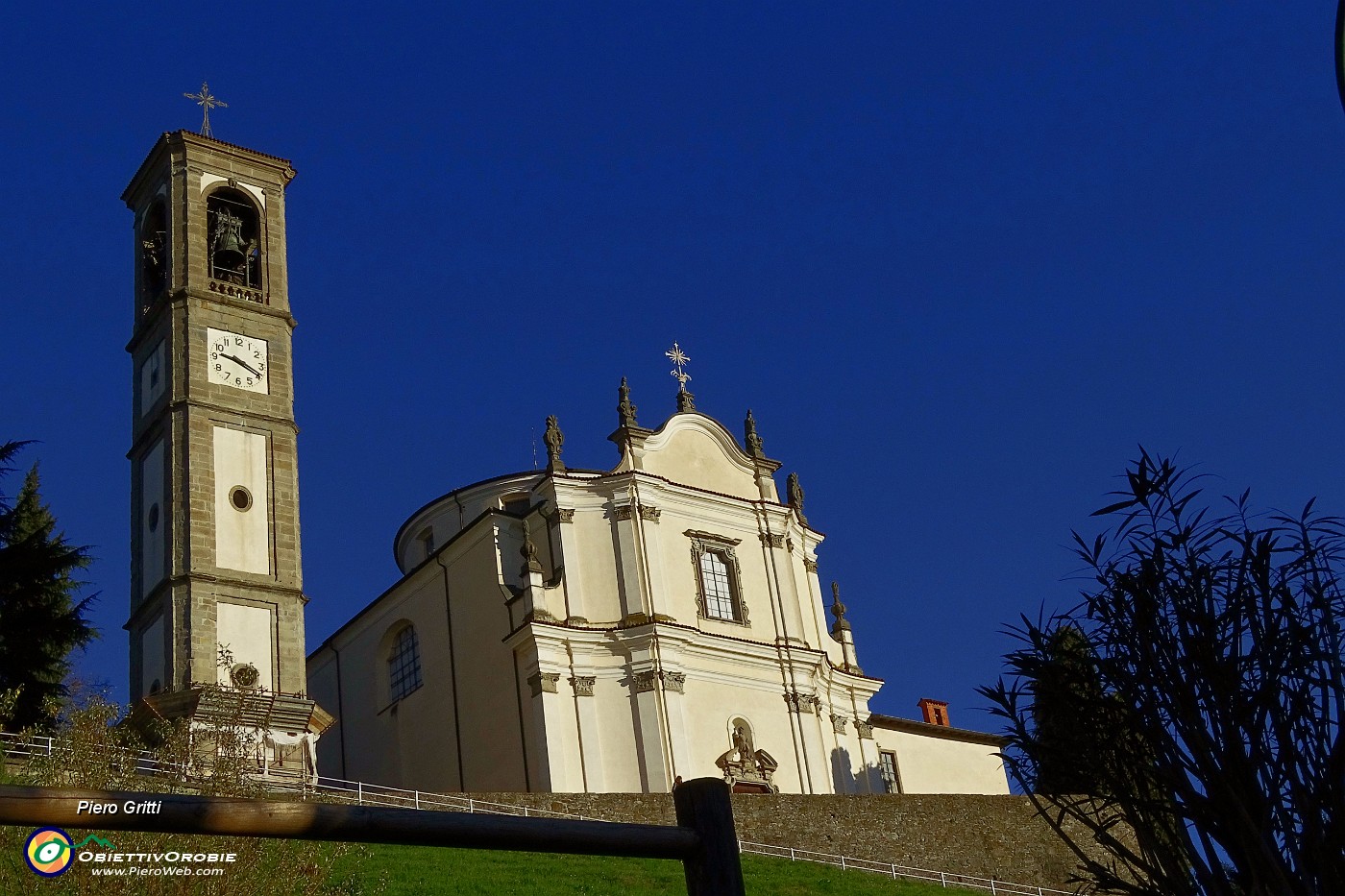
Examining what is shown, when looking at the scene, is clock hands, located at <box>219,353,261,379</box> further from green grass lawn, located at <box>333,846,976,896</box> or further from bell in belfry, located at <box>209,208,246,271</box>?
green grass lawn, located at <box>333,846,976,896</box>

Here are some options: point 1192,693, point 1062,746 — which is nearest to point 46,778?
point 1062,746

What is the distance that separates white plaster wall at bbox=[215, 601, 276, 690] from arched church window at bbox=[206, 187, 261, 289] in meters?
8.57

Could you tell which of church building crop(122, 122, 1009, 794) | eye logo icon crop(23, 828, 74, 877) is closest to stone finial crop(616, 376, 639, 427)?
church building crop(122, 122, 1009, 794)

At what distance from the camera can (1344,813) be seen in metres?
11.2

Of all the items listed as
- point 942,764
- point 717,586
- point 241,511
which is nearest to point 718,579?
point 717,586

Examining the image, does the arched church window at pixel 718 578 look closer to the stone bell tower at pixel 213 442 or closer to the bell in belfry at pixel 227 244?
the stone bell tower at pixel 213 442

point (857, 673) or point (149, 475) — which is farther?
point (857, 673)

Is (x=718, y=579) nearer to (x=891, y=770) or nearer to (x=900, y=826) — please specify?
(x=891, y=770)

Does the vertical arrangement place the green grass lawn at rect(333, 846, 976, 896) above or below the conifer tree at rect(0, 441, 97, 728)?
below

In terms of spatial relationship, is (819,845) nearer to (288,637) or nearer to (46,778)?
(288,637)

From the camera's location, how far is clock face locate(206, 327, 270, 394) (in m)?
35.8

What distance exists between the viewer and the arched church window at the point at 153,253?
38156 mm

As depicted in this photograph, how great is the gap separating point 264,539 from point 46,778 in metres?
14.7

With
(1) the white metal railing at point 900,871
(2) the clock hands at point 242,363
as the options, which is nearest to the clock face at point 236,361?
(2) the clock hands at point 242,363
